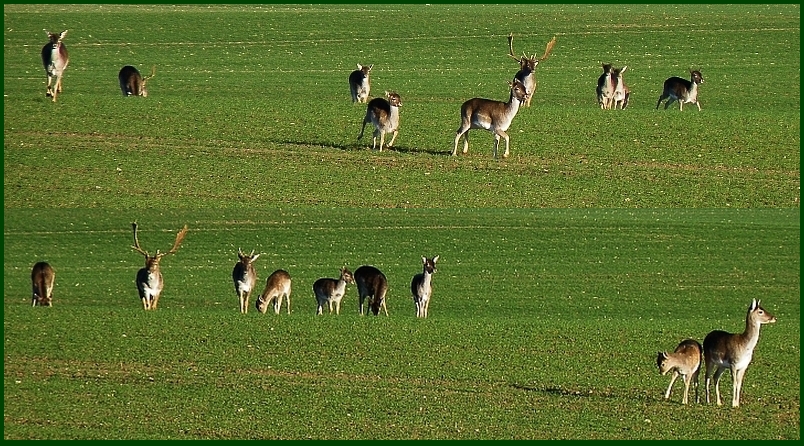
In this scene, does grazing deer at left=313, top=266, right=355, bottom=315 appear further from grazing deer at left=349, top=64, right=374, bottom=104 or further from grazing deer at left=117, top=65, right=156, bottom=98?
grazing deer at left=117, top=65, right=156, bottom=98

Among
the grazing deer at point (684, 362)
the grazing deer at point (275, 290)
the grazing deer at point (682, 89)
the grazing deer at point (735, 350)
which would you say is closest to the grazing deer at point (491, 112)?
the grazing deer at point (275, 290)

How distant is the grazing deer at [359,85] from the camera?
3347 cm

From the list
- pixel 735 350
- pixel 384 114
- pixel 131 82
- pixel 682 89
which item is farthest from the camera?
pixel 682 89

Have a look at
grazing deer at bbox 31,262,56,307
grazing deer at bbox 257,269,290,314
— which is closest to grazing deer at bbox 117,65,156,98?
grazing deer at bbox 31,262,56,307

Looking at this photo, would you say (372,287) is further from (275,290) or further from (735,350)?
(735,350)

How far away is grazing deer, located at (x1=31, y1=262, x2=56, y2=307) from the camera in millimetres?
24875

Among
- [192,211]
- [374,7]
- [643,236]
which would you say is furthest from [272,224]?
[374,7]

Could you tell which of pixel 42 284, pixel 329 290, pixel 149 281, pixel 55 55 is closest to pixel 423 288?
pixel 329 290

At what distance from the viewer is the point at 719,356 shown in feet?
63.3

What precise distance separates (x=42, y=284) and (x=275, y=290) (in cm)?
356

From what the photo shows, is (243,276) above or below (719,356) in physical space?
above

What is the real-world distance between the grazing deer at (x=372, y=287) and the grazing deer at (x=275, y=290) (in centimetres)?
105

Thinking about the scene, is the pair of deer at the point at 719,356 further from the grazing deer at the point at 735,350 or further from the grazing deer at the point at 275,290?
the grazing deer at the point at 275,290

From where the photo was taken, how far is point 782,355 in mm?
22156
